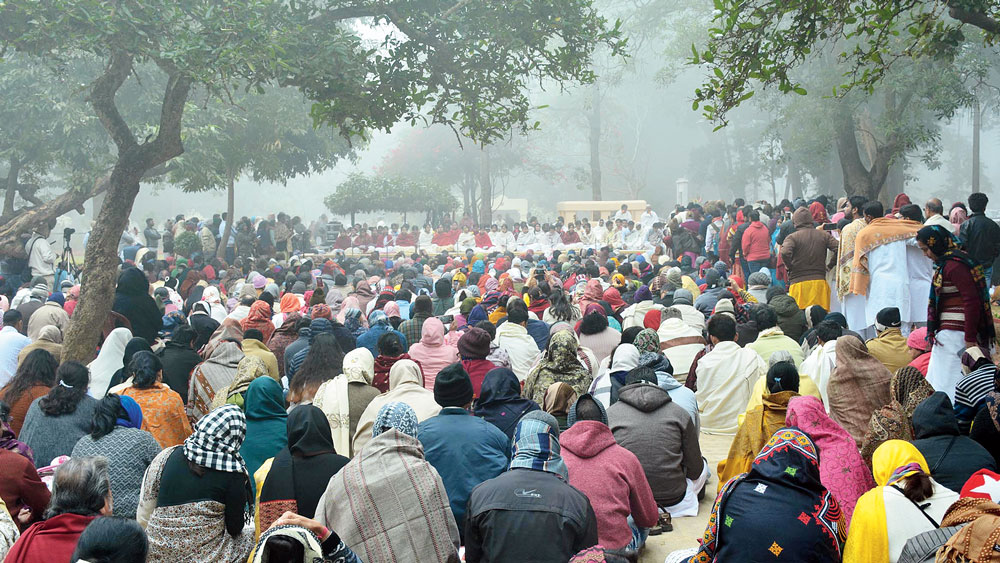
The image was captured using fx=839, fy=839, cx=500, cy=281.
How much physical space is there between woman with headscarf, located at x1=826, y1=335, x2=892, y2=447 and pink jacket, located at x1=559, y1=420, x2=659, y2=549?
Result: 6.60ft

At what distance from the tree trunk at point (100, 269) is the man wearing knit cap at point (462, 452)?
5.57m

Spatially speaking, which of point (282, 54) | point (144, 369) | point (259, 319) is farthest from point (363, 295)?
point (144, 369)

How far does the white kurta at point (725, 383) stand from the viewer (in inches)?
274

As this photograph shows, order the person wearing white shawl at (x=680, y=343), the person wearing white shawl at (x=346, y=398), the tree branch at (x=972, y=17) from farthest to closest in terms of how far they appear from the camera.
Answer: the person wearing white shawl at (x=680, y=343), the tree branch at (x=972, y=17), the person wearing white shawl at (x=346, y=398)

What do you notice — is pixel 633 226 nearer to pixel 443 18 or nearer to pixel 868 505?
pixel 443 18

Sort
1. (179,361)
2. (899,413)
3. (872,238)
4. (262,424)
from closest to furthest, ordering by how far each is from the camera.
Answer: (899,413), (262,424), (179,361), (872,238)

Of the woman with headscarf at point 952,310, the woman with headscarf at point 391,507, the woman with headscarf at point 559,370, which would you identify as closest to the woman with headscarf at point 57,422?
the woman with headscarf at point 391,507

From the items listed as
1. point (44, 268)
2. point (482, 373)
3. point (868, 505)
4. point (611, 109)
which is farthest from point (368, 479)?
point (611, 109)

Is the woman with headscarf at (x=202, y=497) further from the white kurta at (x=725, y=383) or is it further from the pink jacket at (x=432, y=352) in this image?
the white kurta at (x=725, y=383)

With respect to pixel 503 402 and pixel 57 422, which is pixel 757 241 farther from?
pixel 57 422

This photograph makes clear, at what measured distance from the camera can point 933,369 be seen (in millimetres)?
5883

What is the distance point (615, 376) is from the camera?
6086 mm

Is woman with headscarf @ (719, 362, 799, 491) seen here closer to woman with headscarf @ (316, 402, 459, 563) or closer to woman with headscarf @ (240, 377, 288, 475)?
woman with headscarf @ (316, 402, 459, 563)

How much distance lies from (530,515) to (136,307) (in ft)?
24.7
